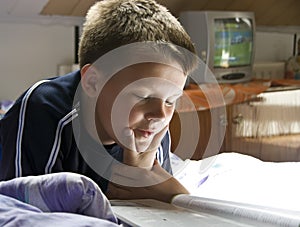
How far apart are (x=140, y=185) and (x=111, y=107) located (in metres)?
0.15

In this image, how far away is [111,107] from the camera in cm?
68

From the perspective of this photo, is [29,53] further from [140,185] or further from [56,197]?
[56,197]

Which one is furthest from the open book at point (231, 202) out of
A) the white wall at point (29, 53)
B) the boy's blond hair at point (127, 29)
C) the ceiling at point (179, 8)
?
the white wall at point (29, 53)

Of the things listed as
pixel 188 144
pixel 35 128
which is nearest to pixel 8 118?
pixel 35 128

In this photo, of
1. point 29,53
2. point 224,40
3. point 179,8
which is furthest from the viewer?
point 179,8

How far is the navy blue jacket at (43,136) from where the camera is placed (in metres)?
0.69

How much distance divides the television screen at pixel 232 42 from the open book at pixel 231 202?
4.53ft

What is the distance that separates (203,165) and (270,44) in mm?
2144

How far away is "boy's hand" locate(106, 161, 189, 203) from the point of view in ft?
2.41

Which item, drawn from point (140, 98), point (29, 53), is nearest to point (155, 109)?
point (140, 98)

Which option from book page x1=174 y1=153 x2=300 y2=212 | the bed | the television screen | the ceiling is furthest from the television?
the bed

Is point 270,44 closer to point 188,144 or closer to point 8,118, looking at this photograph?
point 188,144

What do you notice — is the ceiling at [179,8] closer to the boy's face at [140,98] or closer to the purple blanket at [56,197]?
the boy's face at [140,98]

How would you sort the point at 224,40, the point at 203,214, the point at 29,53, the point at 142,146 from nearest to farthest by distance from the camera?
the point at 203,214 → the point at 142,146 → the point at 29,53 → the point at 224,40
